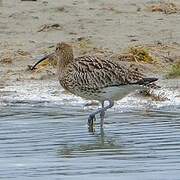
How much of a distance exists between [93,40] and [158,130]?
254 inches

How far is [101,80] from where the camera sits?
1179 cm

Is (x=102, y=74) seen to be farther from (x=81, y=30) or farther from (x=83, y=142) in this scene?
(x=81, y=30)

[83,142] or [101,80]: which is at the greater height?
[83,142]

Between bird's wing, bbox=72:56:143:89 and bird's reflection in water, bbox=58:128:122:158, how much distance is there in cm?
135

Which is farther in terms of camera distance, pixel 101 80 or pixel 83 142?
pixel 101 80

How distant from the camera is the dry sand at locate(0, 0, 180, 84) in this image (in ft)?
52.2

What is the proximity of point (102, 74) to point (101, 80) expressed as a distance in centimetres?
7

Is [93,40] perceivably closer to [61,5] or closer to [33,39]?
[33,39]

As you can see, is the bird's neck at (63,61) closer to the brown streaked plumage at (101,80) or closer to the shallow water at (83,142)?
the brown streaked plumage at (101,80)

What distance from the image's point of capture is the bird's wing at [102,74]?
11.7 m

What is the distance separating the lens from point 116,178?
8242 mm

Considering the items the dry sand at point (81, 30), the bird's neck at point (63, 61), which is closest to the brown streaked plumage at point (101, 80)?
the bird's neck at point (63, 61)

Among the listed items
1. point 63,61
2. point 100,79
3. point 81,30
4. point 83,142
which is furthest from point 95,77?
point 81,30

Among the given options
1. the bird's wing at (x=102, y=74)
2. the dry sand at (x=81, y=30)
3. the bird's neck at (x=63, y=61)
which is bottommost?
the dry sand at (x=81, y=30)
